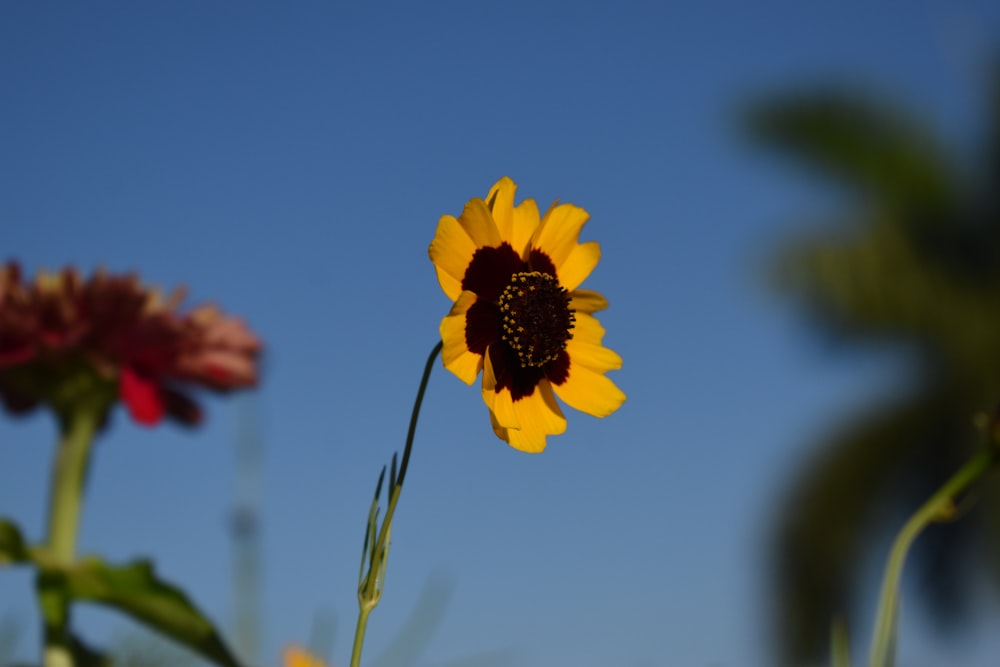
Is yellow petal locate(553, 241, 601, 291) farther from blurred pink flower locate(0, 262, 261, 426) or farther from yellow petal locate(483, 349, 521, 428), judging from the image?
blurred pink flower locate(0, 262, 261, 426)

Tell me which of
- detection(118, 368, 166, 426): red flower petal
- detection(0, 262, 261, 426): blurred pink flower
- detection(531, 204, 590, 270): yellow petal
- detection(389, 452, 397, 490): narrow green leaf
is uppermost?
detection(0, 262, 261, 426): blurred pink flower

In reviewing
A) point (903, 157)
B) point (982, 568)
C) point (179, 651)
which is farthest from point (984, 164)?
point (179, 651)

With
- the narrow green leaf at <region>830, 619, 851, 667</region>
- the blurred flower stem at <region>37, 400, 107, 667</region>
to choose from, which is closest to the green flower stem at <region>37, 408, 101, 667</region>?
the blurred flower stem at <region>37, 400, 107, 667</region>

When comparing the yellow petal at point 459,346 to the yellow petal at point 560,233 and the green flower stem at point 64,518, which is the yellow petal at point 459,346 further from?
the green flower stem at point 64,518

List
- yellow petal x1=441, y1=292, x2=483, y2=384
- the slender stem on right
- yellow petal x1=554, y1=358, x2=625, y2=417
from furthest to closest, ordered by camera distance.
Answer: yellow petal x1=554, y1=358, x2=625, y2=417 < yellow petal x1=441, y1=292, x2=483, y2=384 < the slender stem on right

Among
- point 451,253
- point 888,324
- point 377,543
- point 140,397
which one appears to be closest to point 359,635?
point 377,543
